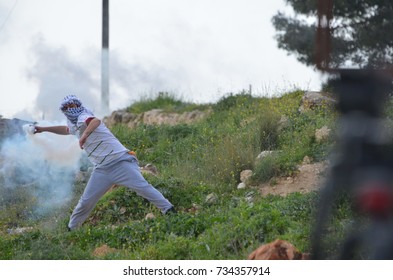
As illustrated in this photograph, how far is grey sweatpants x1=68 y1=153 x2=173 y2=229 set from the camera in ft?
36.5

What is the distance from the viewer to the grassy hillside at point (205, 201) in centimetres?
907

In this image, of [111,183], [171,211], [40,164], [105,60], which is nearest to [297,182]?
[171,211]

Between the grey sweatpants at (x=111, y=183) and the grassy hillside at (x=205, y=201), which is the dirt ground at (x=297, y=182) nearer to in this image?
the grassy hillside at (x=205, y=201)

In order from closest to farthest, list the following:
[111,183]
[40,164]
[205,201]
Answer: [111,183] < [205,201] < [40,164]

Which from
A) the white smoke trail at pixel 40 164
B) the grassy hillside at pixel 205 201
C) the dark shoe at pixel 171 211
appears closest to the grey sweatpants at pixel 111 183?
the dark shoe at pixel 171 211

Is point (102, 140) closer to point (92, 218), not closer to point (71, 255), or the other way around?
point (92, 218)

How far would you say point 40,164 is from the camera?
Result: 15.9 metres

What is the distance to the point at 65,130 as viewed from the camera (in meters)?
11.6

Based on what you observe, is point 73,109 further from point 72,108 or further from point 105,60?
point 105,60

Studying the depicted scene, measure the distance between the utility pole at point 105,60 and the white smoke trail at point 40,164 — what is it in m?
7.60

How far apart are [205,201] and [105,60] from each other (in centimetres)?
1310

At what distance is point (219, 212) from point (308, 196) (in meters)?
1.13

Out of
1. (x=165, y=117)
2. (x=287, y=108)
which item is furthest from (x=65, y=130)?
(x=165, y=117)

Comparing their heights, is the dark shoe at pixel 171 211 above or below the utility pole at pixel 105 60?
below
